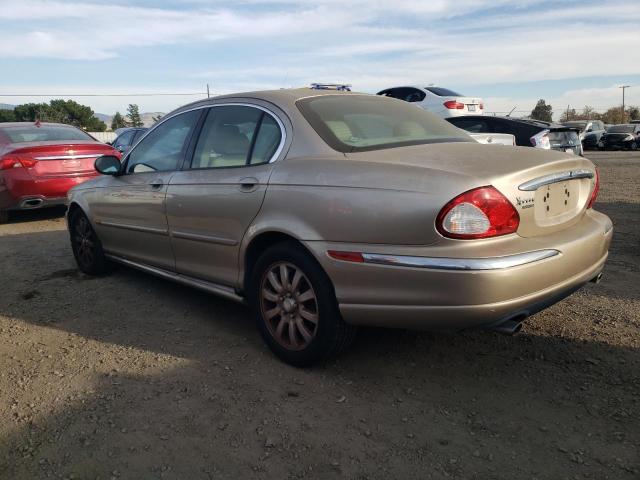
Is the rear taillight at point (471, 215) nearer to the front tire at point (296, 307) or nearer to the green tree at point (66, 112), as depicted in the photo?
the front tire at point (296, 307)

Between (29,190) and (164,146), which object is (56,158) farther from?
(164,146)

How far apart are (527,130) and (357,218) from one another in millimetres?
8231

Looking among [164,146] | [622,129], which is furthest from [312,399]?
[622,129]

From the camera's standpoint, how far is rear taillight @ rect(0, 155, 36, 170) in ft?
23.4

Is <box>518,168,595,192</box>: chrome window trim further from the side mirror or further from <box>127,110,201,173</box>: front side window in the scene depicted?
the side mirror

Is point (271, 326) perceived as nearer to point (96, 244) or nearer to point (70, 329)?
→ point (70, 329)

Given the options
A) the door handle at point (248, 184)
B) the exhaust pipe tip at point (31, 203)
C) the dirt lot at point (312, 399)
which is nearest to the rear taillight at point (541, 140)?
the dirt lot at point (312, 399)

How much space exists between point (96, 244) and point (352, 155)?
3092mm

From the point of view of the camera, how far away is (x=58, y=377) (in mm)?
3133

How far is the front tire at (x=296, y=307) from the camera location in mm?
2889

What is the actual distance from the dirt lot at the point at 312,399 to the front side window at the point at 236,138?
3.80ft

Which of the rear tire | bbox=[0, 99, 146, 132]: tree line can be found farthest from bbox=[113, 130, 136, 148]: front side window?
bbox=[0, 99, 146, 132]: tree line

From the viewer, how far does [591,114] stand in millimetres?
67125

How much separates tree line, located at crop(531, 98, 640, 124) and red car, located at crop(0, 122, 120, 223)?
60.2 m
